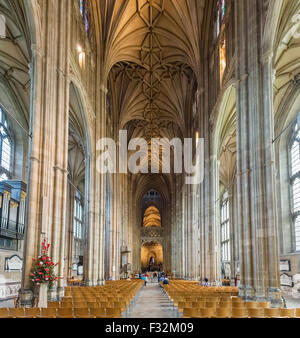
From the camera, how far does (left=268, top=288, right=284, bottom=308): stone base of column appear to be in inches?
522

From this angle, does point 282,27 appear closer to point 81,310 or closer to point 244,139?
point 244,139

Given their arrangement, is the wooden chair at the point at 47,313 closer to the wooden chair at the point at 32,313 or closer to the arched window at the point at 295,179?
the wooden chair at the point at 32,313

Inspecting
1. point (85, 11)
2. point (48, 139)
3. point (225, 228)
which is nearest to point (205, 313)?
point (48, 139)

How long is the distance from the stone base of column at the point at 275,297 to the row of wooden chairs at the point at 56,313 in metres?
6.93

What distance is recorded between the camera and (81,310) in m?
8.98

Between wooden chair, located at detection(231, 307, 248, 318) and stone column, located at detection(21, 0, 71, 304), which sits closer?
wooden chair, located at detection(231, 307, 248, 318)

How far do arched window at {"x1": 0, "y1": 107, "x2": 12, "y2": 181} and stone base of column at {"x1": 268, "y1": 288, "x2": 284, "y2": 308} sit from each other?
1895cm

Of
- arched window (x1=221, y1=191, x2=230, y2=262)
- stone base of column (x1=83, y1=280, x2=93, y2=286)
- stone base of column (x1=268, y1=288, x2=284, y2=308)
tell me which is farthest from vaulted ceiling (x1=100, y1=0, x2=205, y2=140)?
stone base of column (x1=268, y1=288, x2=284, y2=308)

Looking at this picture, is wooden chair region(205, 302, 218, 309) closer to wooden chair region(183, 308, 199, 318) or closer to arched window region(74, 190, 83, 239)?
wooden chair region(183, 308, 199, 318)

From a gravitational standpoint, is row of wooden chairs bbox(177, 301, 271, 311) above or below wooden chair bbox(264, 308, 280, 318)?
below

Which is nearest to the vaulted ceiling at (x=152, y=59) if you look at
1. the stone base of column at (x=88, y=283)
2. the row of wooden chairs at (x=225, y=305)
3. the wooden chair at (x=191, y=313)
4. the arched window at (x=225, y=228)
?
the arched window at (x=225, y=228)

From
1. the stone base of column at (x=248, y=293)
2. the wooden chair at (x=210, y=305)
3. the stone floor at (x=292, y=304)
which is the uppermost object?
the wooden chair at (x=210, y=305)

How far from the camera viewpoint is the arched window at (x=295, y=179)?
82.2 ft

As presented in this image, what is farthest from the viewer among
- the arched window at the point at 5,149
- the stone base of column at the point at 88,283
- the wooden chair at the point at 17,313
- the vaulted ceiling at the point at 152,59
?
the vaulted ceiling at the point at 152,59
